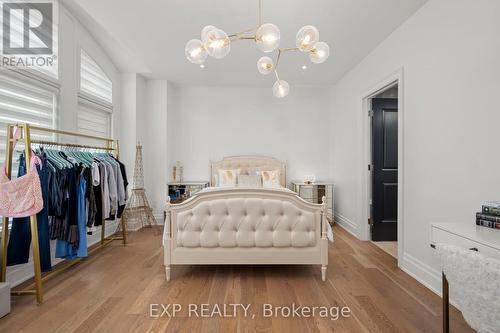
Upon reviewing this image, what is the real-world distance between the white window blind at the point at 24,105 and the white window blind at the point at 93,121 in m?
0.62

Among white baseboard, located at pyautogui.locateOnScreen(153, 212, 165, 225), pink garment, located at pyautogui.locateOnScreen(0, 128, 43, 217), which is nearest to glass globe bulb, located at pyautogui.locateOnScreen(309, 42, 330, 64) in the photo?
pink garment, located at pyautogui.locateOnScreen(0, 128, 43, 217)

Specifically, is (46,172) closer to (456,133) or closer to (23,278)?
(23,278)

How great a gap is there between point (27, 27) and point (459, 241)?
Answer: 14.3 ft

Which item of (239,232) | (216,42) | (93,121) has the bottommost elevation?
(239,232)

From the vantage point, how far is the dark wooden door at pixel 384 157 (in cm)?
366

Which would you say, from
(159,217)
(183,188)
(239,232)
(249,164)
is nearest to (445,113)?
(239,232)

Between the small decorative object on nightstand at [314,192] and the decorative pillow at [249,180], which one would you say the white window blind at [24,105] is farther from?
the small decorative object on nightstand at [314,192]

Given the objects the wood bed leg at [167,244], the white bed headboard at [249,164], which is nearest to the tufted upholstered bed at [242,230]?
the wood bed leg at [167,244]

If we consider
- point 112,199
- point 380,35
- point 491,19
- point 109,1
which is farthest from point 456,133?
point 112,199

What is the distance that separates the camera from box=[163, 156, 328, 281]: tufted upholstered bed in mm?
2498

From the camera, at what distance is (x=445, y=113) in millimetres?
2209

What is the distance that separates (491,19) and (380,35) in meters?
1.35

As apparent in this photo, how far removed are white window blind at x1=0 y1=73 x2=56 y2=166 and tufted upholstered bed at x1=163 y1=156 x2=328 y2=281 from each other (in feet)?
5.80

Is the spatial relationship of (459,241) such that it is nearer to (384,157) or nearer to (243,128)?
(384,157)
